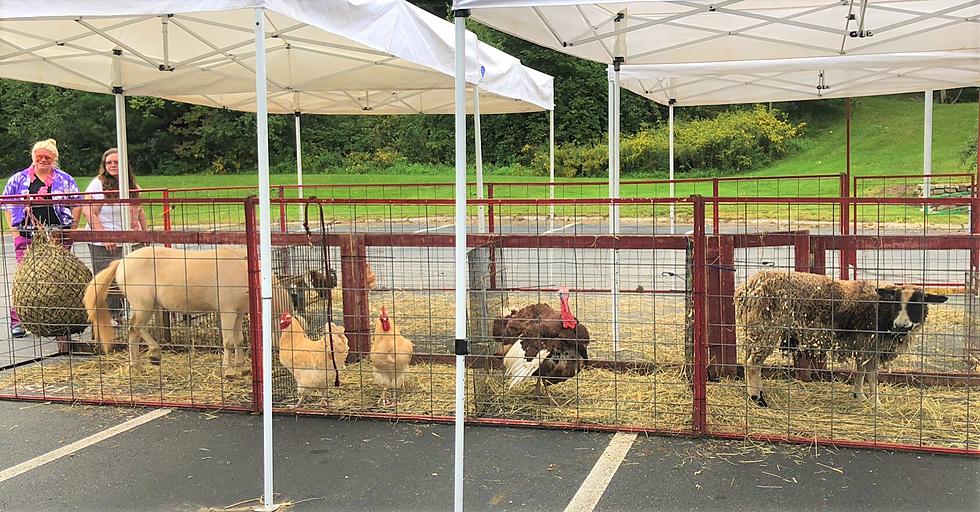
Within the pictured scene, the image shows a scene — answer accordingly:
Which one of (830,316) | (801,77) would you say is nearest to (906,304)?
(830,316)

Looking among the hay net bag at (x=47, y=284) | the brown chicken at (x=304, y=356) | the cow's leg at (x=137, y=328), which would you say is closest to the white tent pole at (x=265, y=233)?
the brown chicken at (x=304, y=356)

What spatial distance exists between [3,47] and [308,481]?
552 centimetres

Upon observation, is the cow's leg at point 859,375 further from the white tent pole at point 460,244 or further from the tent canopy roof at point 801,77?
the tent canopy roof at point 801,77

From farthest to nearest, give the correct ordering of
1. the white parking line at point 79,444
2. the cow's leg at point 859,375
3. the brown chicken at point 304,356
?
the brown chicken at point 304,356 < the cow's leg at point 859,375 < the white parking line at point 79,444

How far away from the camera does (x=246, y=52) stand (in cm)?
830

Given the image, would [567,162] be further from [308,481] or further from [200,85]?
[308,481]

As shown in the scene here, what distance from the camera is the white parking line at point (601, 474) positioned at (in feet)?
13.6

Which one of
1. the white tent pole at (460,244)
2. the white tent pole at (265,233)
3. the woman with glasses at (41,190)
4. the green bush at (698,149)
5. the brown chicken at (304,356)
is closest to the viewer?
the white tent pole at (460,244)

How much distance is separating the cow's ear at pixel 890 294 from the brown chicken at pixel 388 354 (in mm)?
3146

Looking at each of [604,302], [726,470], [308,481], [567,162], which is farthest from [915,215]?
[567,162]

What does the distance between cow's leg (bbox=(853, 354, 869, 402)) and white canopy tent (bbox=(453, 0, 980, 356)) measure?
1.77 meters

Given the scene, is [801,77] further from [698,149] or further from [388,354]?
[698,149]

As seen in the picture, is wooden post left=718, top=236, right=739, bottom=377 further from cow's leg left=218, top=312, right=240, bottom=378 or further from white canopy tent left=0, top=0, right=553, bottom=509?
cow's leg left=218, top=312, right=240, bottom=378

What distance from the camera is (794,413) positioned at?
535 centimetres
